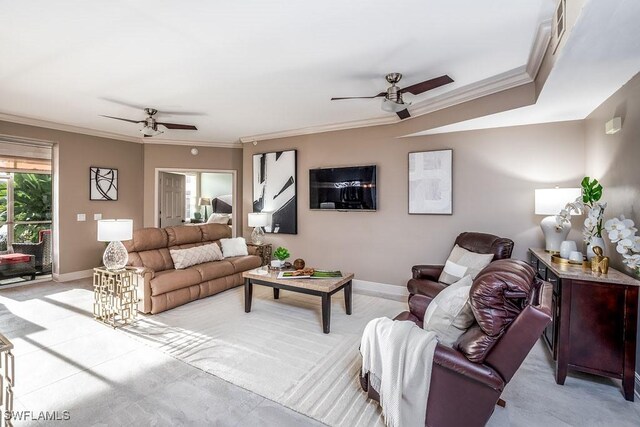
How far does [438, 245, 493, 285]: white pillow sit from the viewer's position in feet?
10.7

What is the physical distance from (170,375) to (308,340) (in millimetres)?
1222

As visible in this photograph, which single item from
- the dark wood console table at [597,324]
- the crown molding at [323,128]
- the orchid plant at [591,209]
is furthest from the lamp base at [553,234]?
the crown molding at [323,128]

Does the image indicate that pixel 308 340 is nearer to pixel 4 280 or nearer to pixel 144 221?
pixel 144 221

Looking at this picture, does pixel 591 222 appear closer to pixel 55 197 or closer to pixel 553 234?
pixel 553 234

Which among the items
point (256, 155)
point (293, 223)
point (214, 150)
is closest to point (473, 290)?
point (293, 223)

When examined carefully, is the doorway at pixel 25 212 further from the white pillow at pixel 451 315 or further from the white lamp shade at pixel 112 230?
the white pillow at pixel 451 315

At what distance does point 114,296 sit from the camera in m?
3.46

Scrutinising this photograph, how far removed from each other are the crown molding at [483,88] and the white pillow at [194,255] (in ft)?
8.60

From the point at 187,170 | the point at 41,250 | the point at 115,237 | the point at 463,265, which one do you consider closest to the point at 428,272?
the point at 463,265

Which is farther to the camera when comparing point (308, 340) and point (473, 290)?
point (308, 340)

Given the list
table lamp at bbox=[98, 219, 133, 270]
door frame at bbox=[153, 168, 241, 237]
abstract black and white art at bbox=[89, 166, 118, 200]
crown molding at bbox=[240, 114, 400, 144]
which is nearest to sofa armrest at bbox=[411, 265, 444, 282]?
crown molding at bbox=[240, 114, 400, 144]

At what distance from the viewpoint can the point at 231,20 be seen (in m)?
2.22

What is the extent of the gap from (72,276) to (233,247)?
2.87 m

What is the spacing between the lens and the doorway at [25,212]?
4.92 m
